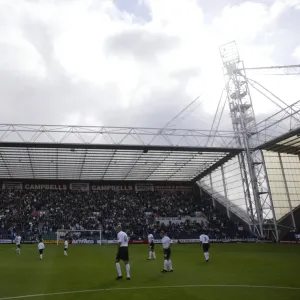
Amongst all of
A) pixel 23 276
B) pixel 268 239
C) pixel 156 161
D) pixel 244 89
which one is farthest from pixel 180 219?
pixel 23 276

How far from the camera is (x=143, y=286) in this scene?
1131 cm

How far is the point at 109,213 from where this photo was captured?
53.4m

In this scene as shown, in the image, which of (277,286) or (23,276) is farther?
(23,276)

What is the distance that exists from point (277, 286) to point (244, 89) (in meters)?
42.4

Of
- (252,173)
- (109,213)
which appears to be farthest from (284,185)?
(109,213)

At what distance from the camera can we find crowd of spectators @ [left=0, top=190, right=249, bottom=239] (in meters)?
47.0

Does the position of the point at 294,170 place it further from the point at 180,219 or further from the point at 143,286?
the point at 143,286

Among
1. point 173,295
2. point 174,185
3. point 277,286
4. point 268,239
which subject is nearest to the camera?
point 173,295

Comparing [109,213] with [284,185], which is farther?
[109,213]

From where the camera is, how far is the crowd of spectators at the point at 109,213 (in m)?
47.0

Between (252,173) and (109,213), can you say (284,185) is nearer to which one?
(252,173)

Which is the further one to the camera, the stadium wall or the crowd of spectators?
the crowd of spectators

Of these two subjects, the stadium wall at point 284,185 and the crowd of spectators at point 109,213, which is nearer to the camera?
the stadium wall at point 284,185

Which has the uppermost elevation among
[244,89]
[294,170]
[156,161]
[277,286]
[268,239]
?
[244,89]
